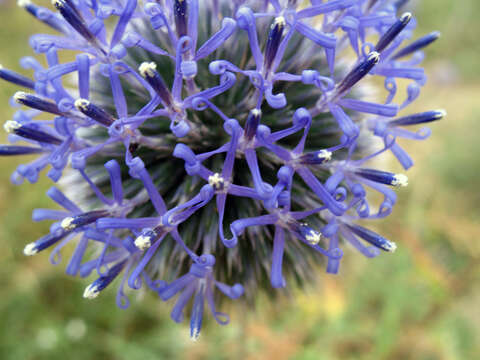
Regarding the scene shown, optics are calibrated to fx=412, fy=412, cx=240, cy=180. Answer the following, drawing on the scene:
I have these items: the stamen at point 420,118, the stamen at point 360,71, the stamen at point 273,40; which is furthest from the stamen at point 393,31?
the stamen at point 273,40

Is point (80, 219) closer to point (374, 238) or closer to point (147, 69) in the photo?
point (147, 69)

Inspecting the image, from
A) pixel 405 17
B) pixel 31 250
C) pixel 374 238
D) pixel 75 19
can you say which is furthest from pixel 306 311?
pixel 75 19

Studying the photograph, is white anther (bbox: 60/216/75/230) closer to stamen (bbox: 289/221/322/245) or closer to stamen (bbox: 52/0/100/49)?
stamen (bbox: 52/0/100/49)

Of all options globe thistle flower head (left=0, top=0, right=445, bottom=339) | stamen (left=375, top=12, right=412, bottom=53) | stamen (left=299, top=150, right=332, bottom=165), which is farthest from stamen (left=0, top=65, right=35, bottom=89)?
stamen (left=375, top=12, right=412, bottom=53)

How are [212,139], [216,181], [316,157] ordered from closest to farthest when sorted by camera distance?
[216,181] < [316,157] < [212,139]

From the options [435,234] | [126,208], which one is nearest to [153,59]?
[126,208]

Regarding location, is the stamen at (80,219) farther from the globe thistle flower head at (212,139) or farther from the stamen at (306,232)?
the stamen at (306,232)
